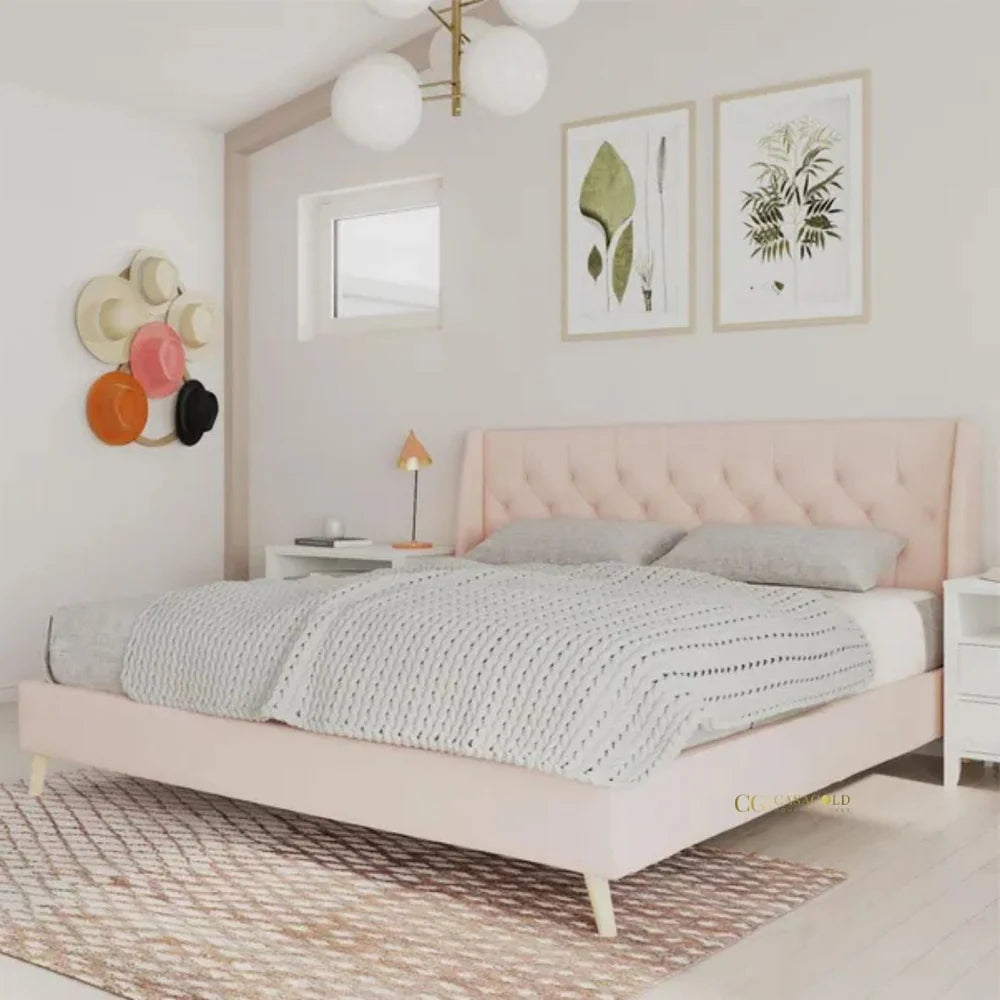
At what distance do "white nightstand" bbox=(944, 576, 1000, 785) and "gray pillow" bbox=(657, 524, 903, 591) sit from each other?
26 centimetres

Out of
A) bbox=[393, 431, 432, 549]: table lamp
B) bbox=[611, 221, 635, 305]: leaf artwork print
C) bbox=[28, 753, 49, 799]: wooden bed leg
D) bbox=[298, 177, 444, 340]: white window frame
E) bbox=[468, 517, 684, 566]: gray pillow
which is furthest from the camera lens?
bbox=[298, 177, 444, 340]: white window frame

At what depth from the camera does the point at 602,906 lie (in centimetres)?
265

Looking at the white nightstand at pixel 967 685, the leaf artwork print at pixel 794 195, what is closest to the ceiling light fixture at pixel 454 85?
the leaf artwork print at pixel 794 195

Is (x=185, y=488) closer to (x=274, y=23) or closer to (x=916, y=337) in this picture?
(x=274, y=23)

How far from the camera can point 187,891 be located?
9.64 feet

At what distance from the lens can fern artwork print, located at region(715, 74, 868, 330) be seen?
4473 mm

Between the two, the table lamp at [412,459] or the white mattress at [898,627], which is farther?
the table lamp at [412,459]

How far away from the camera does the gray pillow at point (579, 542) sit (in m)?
4.45

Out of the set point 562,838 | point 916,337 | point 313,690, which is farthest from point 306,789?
point 916,337

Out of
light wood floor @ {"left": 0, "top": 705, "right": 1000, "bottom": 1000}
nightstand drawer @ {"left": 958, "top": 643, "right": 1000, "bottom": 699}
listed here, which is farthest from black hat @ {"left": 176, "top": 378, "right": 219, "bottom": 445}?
nightstand drawer @ {"left": 958, "top": 643, "right": 1000, "bottom": 699}

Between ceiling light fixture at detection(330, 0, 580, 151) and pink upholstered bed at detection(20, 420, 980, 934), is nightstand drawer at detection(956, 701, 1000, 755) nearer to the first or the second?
pink upholstered bed at detection(20, 420, 980, 934)

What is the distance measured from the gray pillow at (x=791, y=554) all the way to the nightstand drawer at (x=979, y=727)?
44 centimetres

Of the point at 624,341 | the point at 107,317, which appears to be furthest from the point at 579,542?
the point at 107,317

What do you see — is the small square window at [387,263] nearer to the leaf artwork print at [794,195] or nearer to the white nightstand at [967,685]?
the leaf artwork print at [794,195]
